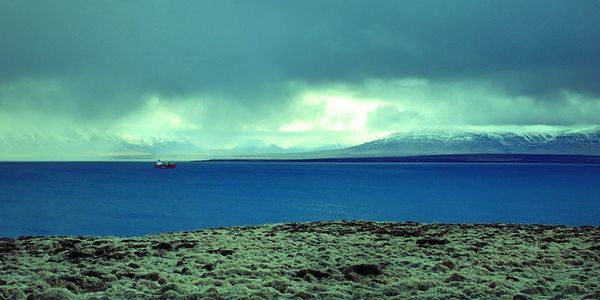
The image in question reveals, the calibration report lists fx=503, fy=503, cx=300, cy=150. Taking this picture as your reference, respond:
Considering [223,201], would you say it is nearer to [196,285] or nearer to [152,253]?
[152,253]

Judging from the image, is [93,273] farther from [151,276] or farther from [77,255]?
[77,255]

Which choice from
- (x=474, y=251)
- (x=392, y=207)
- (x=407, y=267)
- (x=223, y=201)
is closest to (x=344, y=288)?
(x=407, y=267)

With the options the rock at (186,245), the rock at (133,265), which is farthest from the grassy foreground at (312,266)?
the rock at (186,245)

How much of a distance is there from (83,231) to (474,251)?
163 feet

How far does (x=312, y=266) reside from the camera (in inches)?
742

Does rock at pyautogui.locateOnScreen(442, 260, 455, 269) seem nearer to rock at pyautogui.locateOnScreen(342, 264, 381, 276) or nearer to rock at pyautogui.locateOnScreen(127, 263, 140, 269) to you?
rock at pyautogui.locateOnScreen(342, 264, 381, 276)

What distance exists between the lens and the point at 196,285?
15.4 metres

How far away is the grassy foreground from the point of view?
48.0 feet

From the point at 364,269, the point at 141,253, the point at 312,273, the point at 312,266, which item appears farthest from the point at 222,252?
the point at 364,269

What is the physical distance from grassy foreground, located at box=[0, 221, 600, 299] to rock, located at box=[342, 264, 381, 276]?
0.12 ft

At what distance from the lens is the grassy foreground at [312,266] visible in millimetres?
14641

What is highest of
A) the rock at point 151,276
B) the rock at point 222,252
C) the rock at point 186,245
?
the rock at point 151,276

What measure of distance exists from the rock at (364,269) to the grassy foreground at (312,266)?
4 centimetres

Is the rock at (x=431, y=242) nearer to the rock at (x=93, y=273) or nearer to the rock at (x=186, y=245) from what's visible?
the rock at (x=186, y=245)
